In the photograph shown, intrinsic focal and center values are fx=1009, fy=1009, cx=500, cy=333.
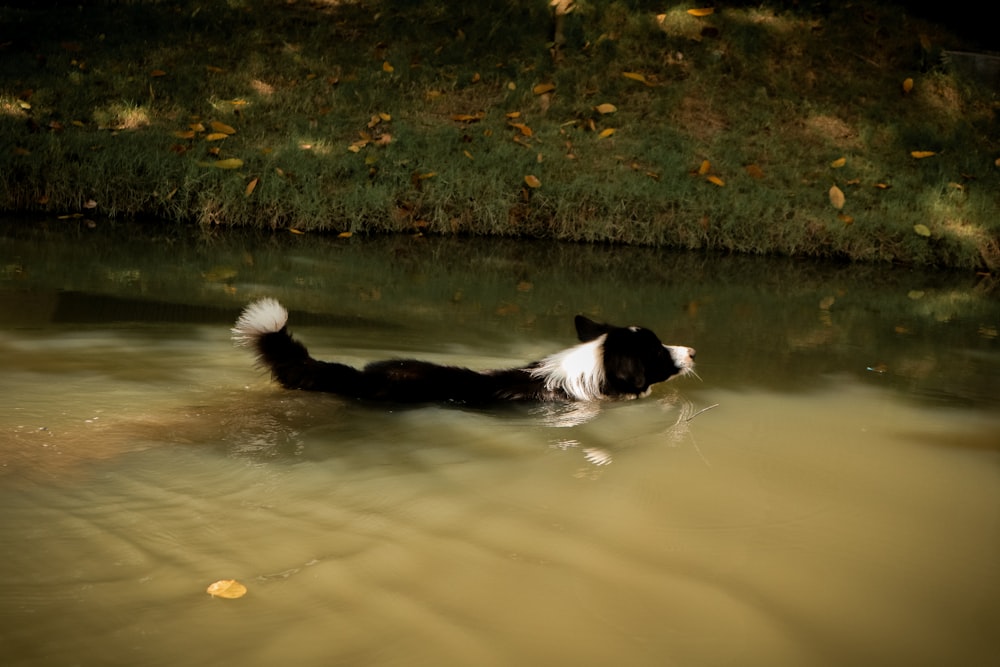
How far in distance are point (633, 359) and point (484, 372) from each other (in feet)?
2.65

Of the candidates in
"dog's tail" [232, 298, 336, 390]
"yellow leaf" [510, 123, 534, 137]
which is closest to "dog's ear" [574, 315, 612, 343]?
"dog's tail" [232, 298, 336, 390]

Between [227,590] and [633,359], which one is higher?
[633,359]

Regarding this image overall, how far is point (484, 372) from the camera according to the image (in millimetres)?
5371

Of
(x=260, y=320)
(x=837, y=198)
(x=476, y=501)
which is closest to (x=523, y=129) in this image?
(x=837, y=198)

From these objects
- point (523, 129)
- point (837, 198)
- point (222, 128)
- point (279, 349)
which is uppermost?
point (523, 129)

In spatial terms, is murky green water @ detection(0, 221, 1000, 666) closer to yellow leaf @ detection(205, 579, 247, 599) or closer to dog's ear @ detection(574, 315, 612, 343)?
yellow leaf @ detection(205, 579, 247, 599)

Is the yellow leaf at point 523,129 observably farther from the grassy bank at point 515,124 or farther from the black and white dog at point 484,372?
the black and white dog at point 484,372

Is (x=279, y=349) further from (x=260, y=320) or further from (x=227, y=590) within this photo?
(x=227, y=590)

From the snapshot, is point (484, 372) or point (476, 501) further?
point (484, 372)

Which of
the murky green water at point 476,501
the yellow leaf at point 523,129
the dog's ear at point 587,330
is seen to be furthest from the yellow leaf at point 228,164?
the dog's ear at point 587,330

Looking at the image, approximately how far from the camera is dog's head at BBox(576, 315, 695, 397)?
17.8ft

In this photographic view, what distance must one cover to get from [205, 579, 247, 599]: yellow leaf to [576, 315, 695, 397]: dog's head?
3.05 m

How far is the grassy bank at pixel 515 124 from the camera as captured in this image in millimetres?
10602

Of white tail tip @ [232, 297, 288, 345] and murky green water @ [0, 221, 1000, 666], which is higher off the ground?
white tail tip @ [232, 297, 288, 345]
